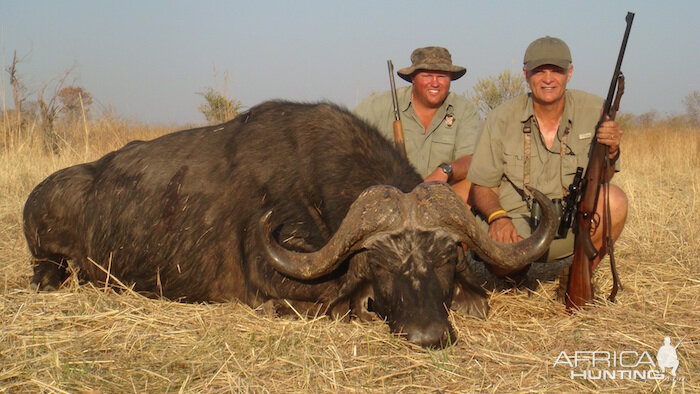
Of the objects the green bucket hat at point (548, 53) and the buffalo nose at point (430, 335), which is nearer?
the buffalo nose at point (430, 335)

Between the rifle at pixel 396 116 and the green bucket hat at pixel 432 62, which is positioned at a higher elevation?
the green bucket hat at pixel 432 62

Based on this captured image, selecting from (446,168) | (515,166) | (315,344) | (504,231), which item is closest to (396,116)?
(446,168)

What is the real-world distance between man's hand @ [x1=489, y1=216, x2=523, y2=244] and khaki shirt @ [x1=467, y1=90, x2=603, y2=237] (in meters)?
0.41

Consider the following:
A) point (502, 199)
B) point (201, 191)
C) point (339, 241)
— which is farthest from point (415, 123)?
point (339, 241)

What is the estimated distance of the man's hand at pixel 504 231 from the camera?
484 centimetres

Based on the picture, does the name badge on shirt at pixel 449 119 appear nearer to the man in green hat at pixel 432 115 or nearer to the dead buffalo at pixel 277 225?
the man in green hat at pixel 432 115

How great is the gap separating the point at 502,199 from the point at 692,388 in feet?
8.70

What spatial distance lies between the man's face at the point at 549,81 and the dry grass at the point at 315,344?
5.21ft

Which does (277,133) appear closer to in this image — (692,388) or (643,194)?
(692,388)

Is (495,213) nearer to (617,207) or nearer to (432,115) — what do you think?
(617,207)

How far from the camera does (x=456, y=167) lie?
6.47 metres

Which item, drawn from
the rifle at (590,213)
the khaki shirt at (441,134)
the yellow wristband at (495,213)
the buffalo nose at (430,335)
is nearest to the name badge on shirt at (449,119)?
the khaki shirt at (441,134)

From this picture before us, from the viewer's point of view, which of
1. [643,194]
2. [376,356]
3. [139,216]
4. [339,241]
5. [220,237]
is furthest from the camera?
[643,194]

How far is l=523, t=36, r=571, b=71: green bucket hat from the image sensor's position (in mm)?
4980
